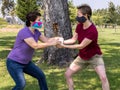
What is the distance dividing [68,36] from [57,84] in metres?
2.83

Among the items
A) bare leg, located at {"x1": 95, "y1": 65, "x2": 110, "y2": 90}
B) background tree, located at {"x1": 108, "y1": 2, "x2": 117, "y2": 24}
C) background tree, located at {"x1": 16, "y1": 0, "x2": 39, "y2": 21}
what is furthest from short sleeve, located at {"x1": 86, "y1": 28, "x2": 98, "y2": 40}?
background tree, located at {"x1": 108, "y1": 2, "x2": 117, "y2": 24}

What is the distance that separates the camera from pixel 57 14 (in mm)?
10992

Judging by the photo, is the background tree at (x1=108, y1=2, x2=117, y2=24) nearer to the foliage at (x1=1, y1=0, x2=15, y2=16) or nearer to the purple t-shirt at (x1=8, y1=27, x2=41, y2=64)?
the foliage at (x1=1, y1=0, x2=15, y2=16)

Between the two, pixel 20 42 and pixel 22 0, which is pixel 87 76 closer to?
pixel 20 42

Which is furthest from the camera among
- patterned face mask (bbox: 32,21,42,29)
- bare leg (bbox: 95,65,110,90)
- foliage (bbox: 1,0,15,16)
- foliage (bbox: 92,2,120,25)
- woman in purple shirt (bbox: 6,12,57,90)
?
foliage (bbox: 1,0,15,16)

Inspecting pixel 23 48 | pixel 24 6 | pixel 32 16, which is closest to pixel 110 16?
pixel 24 6

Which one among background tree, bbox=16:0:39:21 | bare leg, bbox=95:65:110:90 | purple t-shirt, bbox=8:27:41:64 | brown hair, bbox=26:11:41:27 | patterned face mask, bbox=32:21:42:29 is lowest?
background tree, bbox=16:0:39:21

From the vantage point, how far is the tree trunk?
35.9 ft

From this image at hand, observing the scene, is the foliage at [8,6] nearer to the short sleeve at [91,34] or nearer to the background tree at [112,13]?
the background tree at [112,13]

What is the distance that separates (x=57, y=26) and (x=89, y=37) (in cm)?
481

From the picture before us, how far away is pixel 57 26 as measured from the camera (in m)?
10.9

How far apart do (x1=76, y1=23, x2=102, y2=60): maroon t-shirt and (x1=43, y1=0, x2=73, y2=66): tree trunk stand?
4.46 m

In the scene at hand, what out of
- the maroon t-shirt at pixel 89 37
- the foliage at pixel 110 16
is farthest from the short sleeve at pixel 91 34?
the foliage at pixel 110 16

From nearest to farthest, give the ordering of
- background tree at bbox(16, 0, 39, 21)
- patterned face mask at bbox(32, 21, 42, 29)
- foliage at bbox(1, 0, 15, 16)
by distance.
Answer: patterned face mask at bbox(32, 21, 42, 29) → background tree at bbox(16, 0, 39, 21) → foliage at bbox(1, 0, 15, 16)
